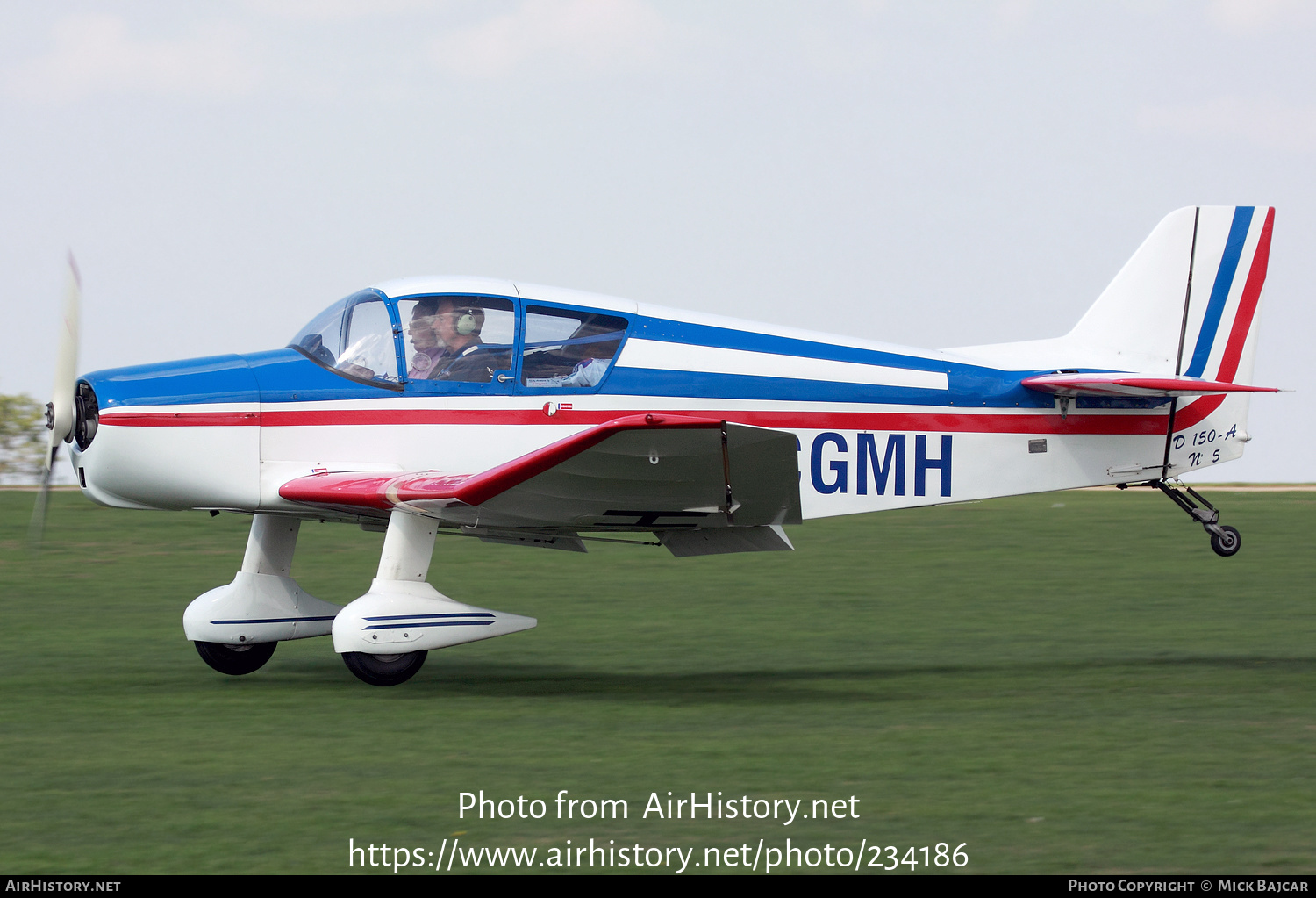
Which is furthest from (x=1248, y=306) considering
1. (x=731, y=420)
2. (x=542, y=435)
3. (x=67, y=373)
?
(x=67, y=373)

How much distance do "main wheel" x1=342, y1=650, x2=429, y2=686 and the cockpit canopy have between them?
157cm

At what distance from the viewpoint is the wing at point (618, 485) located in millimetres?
6676

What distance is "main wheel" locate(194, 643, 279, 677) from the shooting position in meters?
8.31

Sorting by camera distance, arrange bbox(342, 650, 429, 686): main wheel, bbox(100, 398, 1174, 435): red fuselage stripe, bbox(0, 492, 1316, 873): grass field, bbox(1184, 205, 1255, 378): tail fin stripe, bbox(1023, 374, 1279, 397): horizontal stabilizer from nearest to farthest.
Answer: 1. bbox(0, 492, 1316, 873): grass field
2. bbox(342, 650, 429, 686): main wheel
3. bbox(100, 398, 1174, 435): red fuselage stripe
4. bbox(1023, 374, 1279, 397): horizontal stabilizer
5. bbox(1184, 205, 1255, 378): tail fin stripe

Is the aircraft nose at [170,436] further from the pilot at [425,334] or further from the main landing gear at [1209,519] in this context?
the main landing gear at [1209,519]

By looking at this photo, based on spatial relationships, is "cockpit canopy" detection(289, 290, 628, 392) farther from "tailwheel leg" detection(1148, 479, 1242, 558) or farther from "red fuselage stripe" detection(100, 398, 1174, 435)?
"tailwheel leg" detection(1148, 479, 1242, 558)

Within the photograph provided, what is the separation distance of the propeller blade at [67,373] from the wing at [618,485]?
4.08ft

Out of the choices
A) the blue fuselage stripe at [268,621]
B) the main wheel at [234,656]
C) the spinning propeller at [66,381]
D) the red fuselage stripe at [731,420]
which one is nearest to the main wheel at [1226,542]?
the red fuselage stripe at [731,420]

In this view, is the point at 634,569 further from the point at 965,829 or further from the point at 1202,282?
the point at 965,829

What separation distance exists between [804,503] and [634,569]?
5277mm

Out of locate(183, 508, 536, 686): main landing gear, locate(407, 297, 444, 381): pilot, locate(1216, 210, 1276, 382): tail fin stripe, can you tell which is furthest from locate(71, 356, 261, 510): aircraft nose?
locate(1216, 210, 1276, 382): tail fin stripe

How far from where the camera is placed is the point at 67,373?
7.64m

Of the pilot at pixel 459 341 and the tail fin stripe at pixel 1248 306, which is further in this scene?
the tail fin stripe at pixel 1248 306
